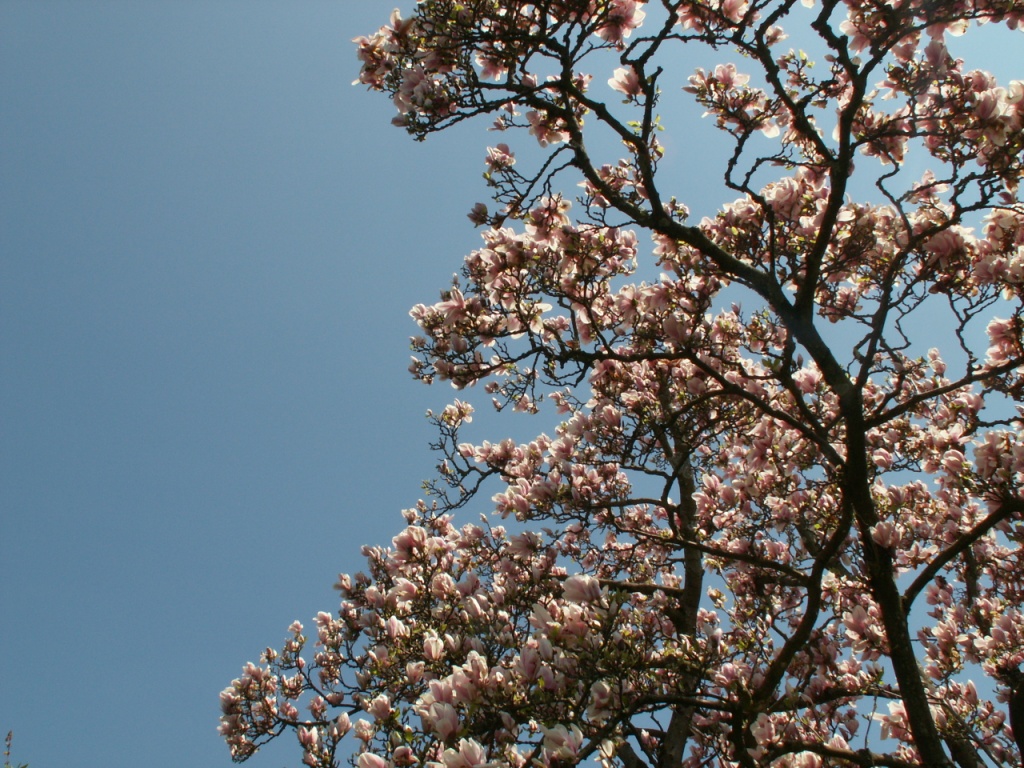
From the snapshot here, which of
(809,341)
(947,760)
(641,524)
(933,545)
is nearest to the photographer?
(947,760)

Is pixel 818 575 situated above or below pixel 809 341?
below

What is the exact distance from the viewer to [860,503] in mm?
4082

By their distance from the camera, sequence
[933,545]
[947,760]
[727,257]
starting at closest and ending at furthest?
[947,760] < [727,257] < [933,545]

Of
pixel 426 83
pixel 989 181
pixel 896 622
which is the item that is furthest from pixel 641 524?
pixel 426 83

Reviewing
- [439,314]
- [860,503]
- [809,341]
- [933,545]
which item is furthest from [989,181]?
[933,545]

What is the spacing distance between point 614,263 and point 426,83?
7.44 feet

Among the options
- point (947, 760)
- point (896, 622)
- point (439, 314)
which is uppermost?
point (439, 314)

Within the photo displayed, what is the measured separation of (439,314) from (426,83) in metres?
1.91

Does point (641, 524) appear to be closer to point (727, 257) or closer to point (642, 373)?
point (642, 373)

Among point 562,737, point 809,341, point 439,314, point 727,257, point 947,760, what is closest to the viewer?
point 562,737

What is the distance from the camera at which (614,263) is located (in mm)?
5812

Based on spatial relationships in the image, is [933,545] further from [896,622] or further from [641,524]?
[896,622]

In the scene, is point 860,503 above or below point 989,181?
below

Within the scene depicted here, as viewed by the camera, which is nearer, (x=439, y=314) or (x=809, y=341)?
(x=809, y=341)
